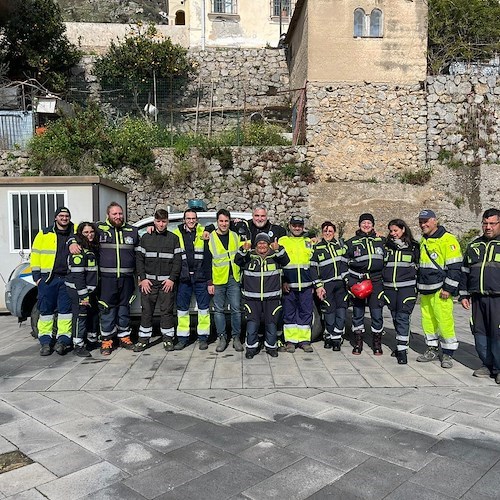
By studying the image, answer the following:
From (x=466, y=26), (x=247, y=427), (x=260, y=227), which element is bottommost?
(x=247, y=427)

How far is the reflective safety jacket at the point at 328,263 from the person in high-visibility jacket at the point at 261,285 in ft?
1.59

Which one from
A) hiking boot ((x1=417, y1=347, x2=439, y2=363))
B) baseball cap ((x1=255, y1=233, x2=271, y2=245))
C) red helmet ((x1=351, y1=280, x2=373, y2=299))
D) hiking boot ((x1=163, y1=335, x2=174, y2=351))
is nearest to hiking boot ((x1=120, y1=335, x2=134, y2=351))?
hiking boot ((x1=163, y1=335, x2=174, y2=351))

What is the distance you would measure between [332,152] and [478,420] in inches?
471

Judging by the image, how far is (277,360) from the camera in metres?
6.18

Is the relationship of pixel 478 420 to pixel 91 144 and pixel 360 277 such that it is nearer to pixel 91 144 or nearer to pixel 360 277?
pixel 360 277

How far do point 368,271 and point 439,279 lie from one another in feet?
2.89

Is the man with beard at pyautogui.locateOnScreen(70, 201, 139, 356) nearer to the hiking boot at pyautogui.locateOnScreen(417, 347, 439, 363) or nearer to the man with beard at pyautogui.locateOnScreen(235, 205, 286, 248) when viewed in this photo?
the man with beard at pyautogui.locateOnScreen(235, 205, 286, 248)

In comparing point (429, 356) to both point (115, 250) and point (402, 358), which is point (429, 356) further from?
point (115, 250)

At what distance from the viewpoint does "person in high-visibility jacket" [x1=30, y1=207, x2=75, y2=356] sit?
637 centimetres

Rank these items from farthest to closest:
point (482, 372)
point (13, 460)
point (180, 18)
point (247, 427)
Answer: point (180, 18) → point (482, 372) → point (247, 427) → point (13, 460)

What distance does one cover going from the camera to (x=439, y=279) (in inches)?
229

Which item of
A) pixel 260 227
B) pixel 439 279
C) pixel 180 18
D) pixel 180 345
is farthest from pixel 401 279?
pixel 180 18

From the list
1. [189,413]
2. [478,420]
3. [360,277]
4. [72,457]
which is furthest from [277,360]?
[72,457]

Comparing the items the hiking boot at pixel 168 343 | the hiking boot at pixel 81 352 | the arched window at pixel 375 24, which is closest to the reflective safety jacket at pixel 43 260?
the hiking boot at pixel 81 352
